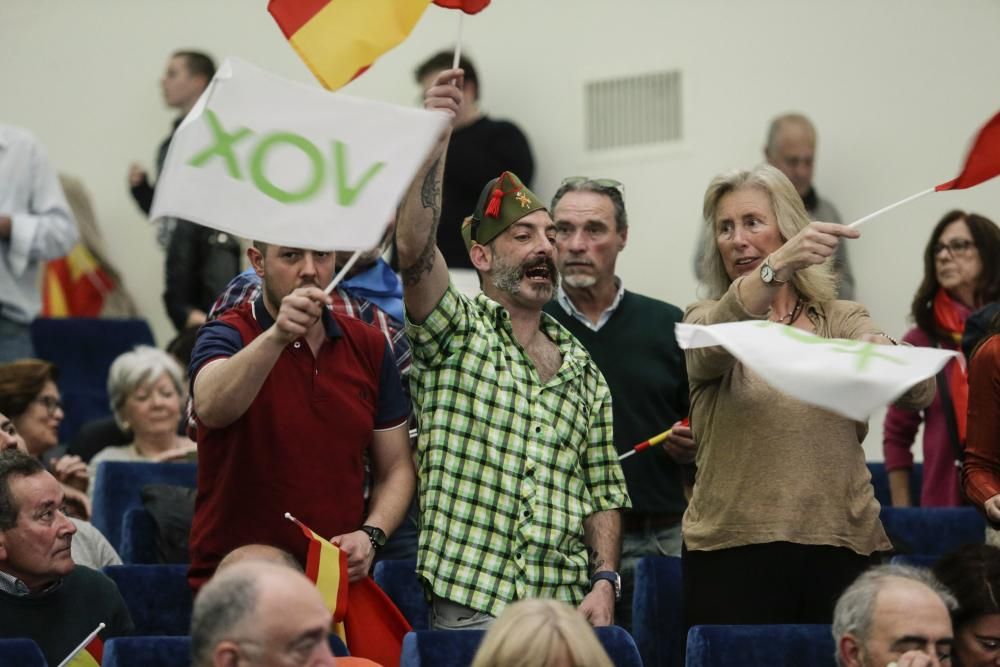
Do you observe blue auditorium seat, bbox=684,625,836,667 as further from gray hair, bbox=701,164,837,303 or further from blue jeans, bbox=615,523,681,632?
blue jeans, bbox=615,523,681,632

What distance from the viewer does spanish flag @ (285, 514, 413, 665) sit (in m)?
3.73

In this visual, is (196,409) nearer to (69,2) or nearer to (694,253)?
(694,253)

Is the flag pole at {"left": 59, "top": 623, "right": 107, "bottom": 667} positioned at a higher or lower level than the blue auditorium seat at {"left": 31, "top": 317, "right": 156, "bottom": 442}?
lower

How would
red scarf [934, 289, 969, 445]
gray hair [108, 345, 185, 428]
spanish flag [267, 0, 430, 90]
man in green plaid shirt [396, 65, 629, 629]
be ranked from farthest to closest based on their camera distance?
gray hair [108, 345, 185, 428] < red scarf [934, 289, 969, 445] < man in green plaid shirt [396, 65, 629, 629] < spanish flag [267, 0, 430, 90]

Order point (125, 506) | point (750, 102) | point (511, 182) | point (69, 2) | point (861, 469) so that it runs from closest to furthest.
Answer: point (861, 469) → point (511, 182) → point (125, 506) → point (750, 102) → point (69, 2)

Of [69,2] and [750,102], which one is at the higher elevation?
[69,2]

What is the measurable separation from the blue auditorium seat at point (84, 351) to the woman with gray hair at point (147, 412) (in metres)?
1.67

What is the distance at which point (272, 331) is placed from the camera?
3590 millimetres

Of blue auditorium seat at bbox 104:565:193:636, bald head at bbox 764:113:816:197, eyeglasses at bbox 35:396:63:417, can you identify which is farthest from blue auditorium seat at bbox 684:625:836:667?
bald head at bbox 764:113:816:197

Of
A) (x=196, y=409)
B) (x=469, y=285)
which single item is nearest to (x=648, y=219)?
(x=469, y=285)

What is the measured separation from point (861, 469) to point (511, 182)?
119cm

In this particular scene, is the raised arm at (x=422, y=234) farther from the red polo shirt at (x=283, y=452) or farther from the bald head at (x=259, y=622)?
the bald head at (x=259, y=622)

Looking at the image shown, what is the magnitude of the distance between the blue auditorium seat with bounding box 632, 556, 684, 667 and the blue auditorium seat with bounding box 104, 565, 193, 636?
3.65 ft

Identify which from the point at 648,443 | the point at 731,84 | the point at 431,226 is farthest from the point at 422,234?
the point at 731,84
